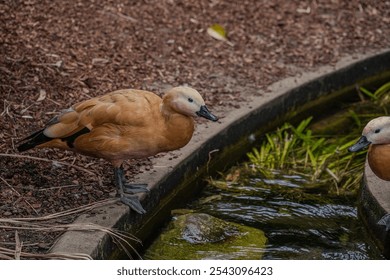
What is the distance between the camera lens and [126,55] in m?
7.00

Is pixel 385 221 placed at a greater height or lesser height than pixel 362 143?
lesser

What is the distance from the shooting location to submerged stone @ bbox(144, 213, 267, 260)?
508 centimetres

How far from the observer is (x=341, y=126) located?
7.09 meters

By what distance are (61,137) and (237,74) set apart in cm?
266

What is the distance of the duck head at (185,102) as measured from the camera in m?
4.76

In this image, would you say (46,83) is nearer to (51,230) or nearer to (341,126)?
(51,230)

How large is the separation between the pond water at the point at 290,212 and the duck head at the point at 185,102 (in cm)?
93

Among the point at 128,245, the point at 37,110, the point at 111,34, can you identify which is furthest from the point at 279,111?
the point at 128,245

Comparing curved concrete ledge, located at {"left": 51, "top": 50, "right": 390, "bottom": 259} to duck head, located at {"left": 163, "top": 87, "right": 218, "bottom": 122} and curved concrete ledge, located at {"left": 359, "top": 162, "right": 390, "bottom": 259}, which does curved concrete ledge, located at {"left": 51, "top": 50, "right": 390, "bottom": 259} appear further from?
curved concrete ledge, located at {"left": 359, "top": 162, "right": 390, "bottom": 259}

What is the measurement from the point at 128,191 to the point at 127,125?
1.54ft

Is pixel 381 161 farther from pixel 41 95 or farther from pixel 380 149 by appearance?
pixel 41 95

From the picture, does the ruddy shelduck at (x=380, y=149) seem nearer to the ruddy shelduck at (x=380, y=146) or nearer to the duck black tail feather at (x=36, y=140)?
the ruddy shelduck at (x=380, y=146)

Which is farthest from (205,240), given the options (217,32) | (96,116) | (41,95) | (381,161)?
(217,32)

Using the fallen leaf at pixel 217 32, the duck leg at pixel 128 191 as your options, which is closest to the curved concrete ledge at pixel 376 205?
the duck leg at pixel 128 191
